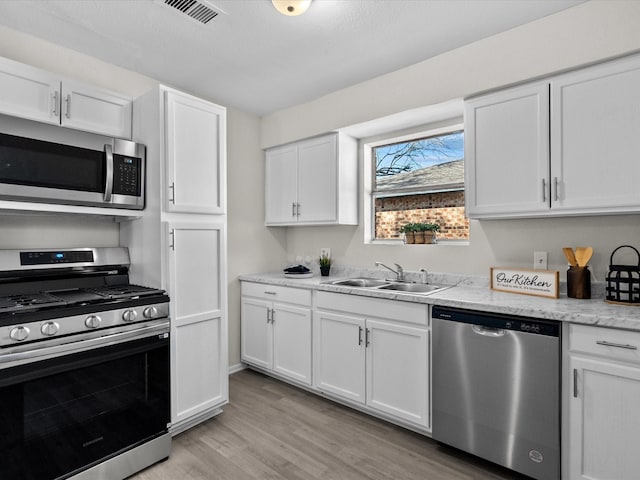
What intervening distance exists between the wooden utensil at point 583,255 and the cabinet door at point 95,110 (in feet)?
9.86

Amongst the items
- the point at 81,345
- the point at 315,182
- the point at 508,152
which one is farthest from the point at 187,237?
the point at 508,152

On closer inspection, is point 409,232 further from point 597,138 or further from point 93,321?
point 93,321

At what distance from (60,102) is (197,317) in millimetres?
1563

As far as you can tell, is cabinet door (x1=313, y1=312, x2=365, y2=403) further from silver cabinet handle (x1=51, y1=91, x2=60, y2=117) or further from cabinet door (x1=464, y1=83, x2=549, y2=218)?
silver cabinet handle (x1=51, y1=91, x2=60, y2=117)

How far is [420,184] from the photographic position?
10.3 feet

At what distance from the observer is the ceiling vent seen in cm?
198

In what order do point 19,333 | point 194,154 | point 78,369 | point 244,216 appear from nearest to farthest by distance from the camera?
point 19,333
point 78,369
point 194,154
point 244,216

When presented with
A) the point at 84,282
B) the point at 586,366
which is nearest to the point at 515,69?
the point at 586,366

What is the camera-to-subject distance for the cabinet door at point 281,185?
3.57 meters

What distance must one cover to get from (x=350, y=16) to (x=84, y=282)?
235cm

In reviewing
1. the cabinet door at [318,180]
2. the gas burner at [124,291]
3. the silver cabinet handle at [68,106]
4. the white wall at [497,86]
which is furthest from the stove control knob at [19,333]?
the white wall at [497,86]

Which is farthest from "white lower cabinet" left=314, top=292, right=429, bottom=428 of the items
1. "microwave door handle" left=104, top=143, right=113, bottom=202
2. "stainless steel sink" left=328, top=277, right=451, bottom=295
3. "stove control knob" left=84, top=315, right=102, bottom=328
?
"microwave door handle" left=104, top=143, right=113, bottom=202

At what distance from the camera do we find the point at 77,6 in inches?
79.6

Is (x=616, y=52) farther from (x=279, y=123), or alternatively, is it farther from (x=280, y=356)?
(x=280, y=356)
